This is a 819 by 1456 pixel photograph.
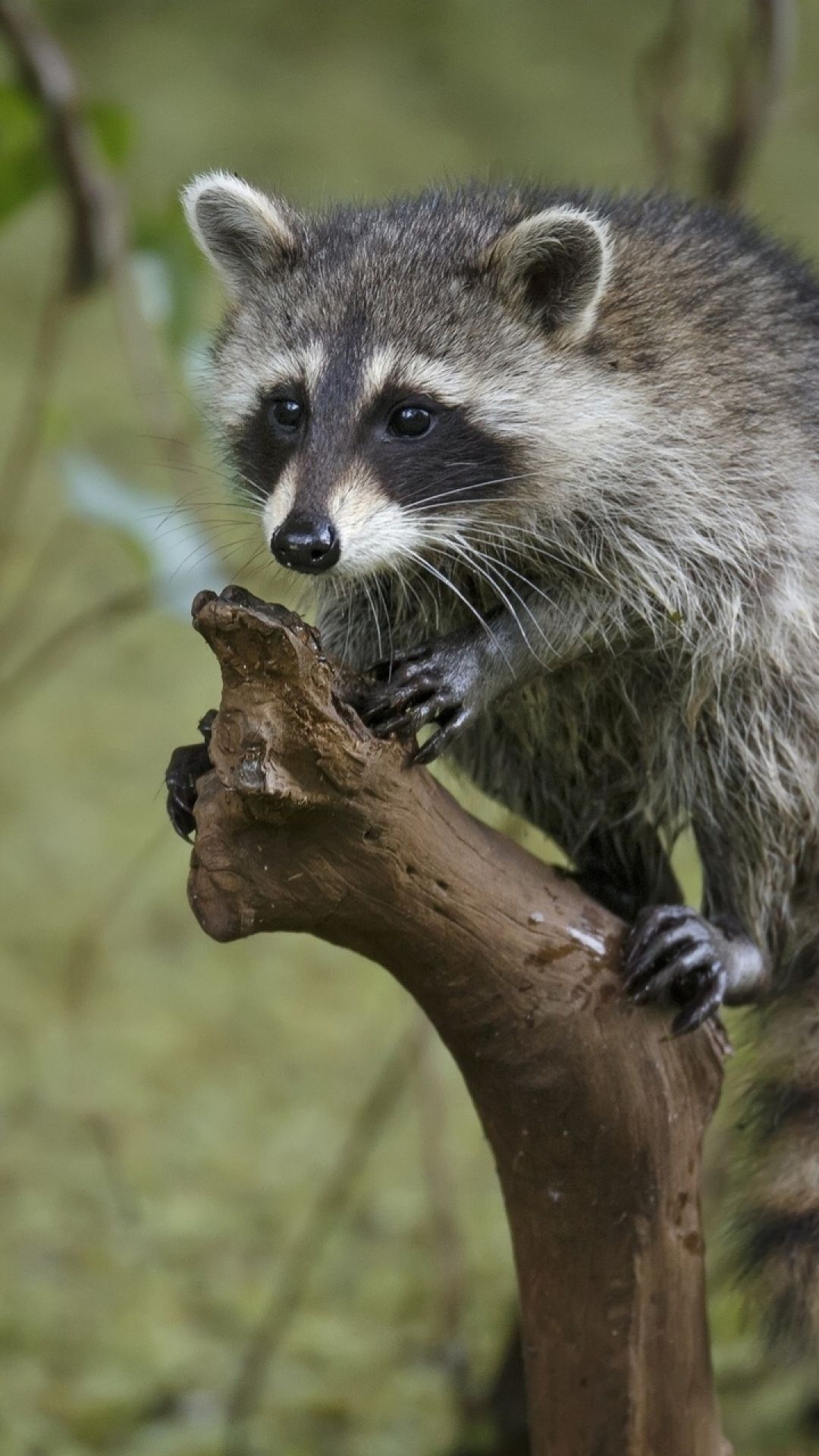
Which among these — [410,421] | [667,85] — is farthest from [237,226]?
[667,85]

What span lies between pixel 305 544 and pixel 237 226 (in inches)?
29.4

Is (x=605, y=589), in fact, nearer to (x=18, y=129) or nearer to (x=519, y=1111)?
(x=519, y=1111)

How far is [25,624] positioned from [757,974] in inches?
153

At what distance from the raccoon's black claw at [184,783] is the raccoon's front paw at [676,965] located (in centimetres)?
65

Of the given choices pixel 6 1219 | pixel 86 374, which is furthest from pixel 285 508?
pixel 86 374

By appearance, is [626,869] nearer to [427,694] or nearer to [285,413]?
[427,694]

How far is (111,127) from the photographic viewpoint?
3.32 m

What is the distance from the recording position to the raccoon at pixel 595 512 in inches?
92.7

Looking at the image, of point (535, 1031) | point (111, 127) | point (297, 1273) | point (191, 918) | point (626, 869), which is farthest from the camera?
point (191, 918)

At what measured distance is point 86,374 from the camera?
6.43m

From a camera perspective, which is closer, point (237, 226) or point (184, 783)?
point (184, 783)

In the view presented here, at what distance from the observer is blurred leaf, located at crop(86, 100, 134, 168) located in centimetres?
329

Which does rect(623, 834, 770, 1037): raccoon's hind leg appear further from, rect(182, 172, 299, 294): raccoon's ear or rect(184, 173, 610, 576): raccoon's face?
rect(182, 172, 299, 294): raccoon's ear

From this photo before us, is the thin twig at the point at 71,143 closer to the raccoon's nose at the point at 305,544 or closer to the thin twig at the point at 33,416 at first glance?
the thin twig at the point at 33,416
